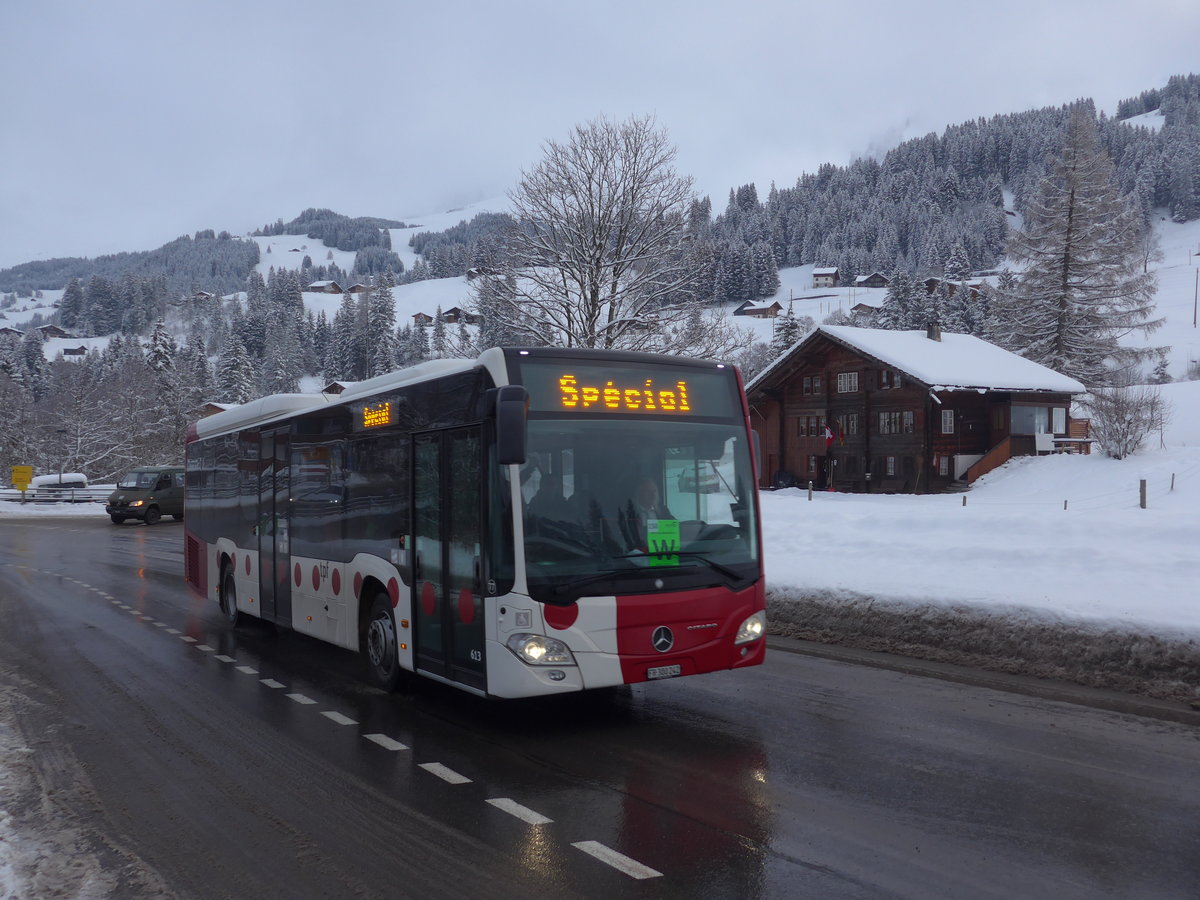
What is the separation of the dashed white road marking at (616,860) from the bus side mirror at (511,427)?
103 inches

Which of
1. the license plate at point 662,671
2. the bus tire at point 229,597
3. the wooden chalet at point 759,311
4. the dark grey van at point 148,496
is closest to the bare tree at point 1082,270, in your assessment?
the dark grey van at point 148,496

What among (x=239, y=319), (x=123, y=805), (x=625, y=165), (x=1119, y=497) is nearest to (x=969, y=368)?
(x=1119, y=497)

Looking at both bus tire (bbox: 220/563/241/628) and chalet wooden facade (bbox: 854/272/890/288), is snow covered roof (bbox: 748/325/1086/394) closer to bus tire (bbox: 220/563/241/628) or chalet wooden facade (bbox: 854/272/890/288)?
bus tire (bbox: 220/563/241/628)

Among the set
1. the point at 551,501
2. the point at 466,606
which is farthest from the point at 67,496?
the point at 551,501

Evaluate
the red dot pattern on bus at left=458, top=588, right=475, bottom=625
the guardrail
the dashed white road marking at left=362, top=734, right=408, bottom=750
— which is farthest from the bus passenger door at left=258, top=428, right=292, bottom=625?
the guardrail

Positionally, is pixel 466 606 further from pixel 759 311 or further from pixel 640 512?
pixel 759 311

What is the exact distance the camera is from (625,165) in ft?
98.6

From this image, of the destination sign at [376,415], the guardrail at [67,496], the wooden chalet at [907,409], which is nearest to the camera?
the destination sign at [376,415]

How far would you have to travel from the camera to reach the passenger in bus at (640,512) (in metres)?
7.25

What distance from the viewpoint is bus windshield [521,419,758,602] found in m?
7.03

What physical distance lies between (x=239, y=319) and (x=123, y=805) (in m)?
188

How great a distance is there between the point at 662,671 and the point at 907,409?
42.5 m

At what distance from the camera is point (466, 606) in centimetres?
743

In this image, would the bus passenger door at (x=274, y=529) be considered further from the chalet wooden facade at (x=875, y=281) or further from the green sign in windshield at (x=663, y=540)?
the chalet wooden facade at (x=875, y=281)
